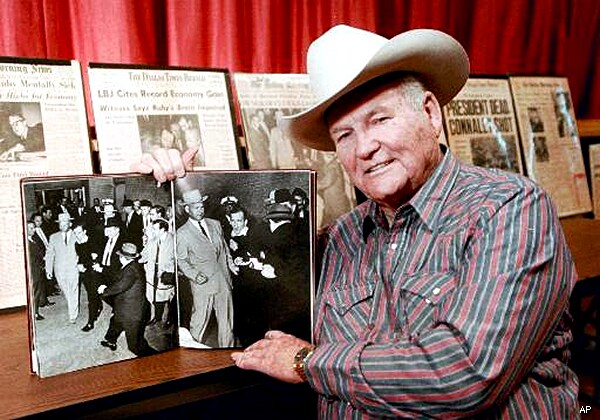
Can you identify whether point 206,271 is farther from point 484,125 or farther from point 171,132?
point 484,125

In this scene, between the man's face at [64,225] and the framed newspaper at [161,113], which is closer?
the man's face at [64,225]

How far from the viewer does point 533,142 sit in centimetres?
205

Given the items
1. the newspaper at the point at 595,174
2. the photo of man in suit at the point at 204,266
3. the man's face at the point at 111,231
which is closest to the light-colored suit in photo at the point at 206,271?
the photo of man in suit at the point at 204,266

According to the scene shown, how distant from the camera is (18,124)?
127 cm

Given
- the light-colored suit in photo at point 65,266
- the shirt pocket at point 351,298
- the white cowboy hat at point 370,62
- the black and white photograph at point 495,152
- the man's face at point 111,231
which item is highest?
the white cowboy hat at point 370,62

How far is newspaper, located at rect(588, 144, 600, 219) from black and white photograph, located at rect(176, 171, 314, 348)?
1406mm

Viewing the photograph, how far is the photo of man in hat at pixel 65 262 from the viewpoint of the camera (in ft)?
3.28

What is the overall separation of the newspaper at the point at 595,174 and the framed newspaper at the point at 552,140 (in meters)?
0.07

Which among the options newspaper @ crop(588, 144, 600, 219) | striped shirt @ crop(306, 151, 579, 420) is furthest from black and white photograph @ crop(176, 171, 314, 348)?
newspaper @ crop(588, 144, 600, 219)

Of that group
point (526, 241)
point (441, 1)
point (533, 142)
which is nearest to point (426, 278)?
point (526, 241)

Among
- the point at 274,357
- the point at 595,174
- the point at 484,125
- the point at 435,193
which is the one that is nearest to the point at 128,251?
the point at 274,357

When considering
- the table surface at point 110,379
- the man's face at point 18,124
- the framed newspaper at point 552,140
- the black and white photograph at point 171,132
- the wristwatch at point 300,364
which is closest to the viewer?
the table surface at point 110,379

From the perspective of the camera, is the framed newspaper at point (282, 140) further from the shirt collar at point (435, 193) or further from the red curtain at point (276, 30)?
the shirt collar at point (435, 193)

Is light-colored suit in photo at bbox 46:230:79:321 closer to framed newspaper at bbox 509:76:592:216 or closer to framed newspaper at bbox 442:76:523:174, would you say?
framed newspaper at bbox 442:76:523:174
